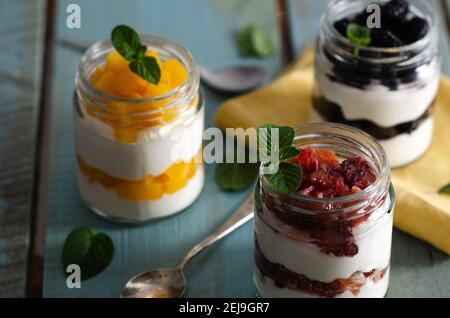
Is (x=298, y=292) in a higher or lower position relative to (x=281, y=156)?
lower

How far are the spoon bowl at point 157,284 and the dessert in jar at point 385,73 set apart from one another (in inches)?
18.9

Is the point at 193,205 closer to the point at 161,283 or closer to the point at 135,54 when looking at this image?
the point at 161,283

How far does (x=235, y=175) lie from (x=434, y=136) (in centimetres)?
45

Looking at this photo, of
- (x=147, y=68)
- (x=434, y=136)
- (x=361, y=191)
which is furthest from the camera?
(x=434, y=136)

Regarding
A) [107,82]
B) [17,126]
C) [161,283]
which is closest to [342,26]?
[107,82]

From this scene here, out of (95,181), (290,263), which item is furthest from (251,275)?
(95,181)

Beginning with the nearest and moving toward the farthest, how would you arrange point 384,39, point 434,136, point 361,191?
point 361,191 < point 384,39 < point 434,136

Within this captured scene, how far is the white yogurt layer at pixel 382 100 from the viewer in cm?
175

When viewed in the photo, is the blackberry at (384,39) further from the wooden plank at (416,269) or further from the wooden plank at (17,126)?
the wooden plank at (17,126)

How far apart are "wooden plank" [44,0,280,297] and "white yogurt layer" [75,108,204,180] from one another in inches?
5.7

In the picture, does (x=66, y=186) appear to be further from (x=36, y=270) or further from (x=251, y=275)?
(x=251, y=275)

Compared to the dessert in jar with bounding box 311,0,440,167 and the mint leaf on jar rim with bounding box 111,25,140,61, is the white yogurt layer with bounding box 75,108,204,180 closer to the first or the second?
the mint leaf on jar rim with bounding box 111,25,140,61

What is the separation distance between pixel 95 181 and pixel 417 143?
0.67m

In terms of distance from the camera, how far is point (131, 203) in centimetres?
173
